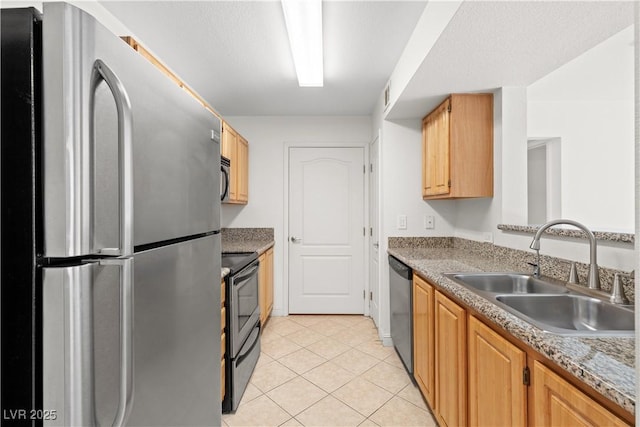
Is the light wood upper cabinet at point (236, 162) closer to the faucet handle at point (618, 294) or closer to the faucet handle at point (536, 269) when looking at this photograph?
the faucet handle at point (536, 269)

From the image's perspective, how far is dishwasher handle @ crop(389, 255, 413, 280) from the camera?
2146mm

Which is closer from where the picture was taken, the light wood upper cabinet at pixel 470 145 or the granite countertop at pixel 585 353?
the granite countertop at pixel 585 353

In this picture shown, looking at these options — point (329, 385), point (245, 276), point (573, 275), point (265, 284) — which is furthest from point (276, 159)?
point (573, 275)

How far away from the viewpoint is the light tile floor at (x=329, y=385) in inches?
73.5

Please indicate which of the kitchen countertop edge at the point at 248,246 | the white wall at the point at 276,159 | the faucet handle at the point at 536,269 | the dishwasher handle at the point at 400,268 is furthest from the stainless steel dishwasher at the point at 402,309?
the white wall at the point at 276,159

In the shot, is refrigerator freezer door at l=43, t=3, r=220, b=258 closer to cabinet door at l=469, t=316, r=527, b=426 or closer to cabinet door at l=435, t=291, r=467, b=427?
cabinet door at l=469, t=316, r=527, b=426

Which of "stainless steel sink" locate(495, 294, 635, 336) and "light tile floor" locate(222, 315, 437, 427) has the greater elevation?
"stainless steel sink" locate(495, 294, 635, 336)

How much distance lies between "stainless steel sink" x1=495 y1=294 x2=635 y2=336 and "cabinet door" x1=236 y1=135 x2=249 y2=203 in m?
2.70

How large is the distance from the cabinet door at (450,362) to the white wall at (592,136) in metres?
1.96

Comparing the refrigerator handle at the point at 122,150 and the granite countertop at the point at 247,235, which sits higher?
the refrigerator handle at the point at 122,150

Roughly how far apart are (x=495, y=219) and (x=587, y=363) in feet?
5.68

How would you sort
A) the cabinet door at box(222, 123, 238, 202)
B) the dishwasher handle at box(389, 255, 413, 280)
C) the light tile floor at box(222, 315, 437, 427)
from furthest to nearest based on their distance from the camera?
the cabinet door at box(222, 123, 238, 202), the dishwasher handle at box(389, 255, 413, 280), the light tile floor at box(222, 315, 437, 427)

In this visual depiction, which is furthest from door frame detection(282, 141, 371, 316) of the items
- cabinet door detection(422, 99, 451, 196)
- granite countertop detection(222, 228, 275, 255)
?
cabinet door detection(422, 99, 451, 196)

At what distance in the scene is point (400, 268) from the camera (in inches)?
91.7
